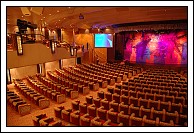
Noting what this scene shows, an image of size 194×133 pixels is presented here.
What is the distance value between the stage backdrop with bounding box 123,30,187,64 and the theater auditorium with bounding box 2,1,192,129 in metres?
0.11

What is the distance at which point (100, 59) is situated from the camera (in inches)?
914

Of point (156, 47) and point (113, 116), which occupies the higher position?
point (156, 47)

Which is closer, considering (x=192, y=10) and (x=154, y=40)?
(x=192, y=10)

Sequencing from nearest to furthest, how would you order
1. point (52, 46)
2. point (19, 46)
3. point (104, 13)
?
point (19, 46) → point (104, 13) → point (52, 46)

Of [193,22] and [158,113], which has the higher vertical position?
[193,22]

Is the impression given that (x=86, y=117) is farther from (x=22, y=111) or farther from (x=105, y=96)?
(x=22, y=111)

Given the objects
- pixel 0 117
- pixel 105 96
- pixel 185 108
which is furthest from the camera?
pixel 105 96

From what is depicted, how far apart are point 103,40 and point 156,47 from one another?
6.88 meters

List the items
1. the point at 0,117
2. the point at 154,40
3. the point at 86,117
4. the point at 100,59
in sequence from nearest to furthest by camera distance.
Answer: the point at 0,117 < the point at 86,117 < the point at 154,40 < the point at 100,59

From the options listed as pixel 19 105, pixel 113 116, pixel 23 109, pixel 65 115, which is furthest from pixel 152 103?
pixel 19 105

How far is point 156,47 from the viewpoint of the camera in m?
20.7

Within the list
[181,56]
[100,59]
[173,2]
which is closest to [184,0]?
[173,2]

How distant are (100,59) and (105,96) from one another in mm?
14250

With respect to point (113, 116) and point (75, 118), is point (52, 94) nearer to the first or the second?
point (75, 118)
